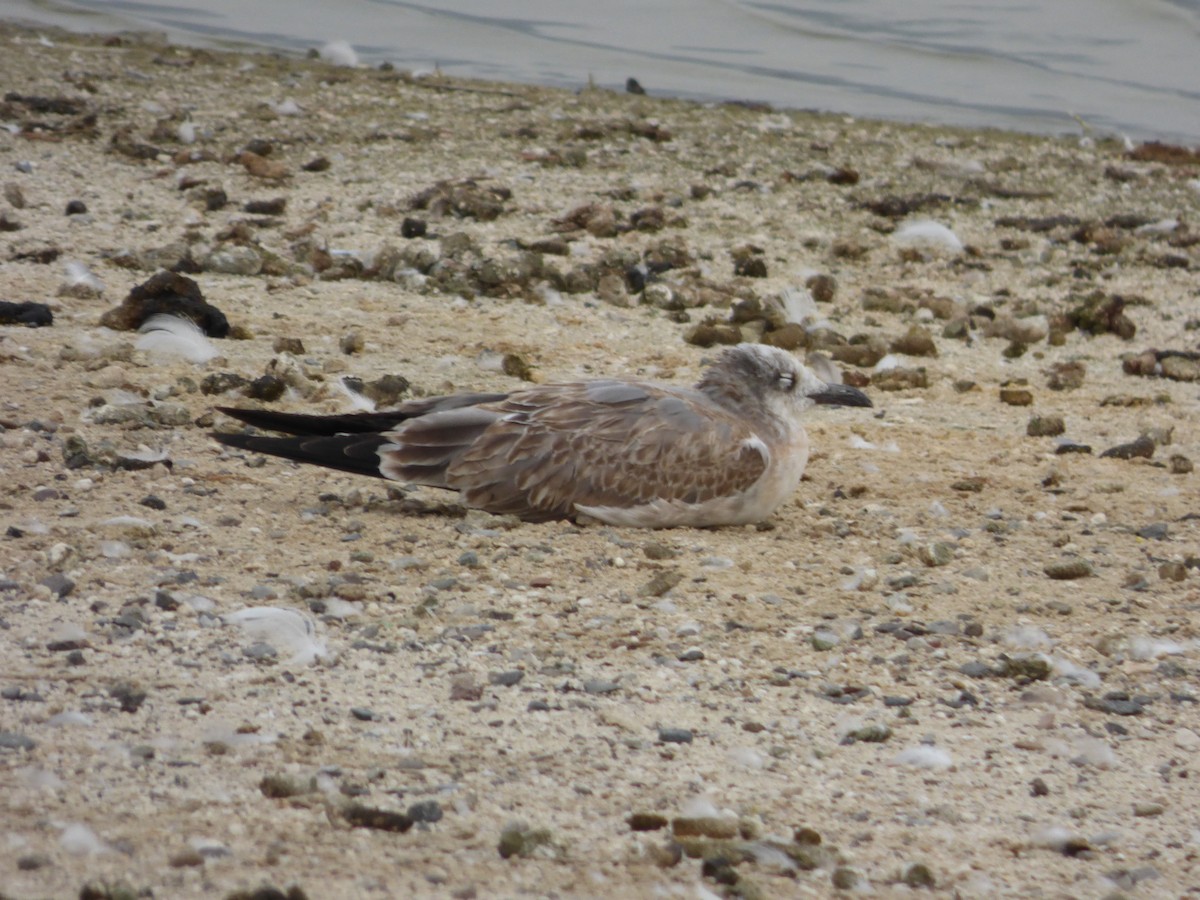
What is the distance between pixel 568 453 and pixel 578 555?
53cm

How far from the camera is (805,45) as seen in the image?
17594 mm

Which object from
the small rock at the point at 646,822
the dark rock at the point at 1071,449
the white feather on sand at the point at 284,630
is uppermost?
the dark rock at the point at 1071,449

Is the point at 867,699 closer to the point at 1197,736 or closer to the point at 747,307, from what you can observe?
the point at 1197,736

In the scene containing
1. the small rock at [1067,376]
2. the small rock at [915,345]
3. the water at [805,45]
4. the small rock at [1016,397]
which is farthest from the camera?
the water at [805,45]

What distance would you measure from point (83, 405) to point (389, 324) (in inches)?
70.2

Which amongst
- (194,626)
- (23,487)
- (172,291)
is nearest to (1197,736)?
(194,626)

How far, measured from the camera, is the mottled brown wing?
5.46 metres

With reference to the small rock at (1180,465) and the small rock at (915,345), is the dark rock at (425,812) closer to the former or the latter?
the small rock at (1180,465)

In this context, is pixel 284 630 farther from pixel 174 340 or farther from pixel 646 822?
pixel 174 340

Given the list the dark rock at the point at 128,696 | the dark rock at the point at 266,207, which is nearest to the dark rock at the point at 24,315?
the dark rock at the point at 266,207

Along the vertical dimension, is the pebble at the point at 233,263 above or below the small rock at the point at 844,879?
above

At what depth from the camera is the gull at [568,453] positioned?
5.45 m

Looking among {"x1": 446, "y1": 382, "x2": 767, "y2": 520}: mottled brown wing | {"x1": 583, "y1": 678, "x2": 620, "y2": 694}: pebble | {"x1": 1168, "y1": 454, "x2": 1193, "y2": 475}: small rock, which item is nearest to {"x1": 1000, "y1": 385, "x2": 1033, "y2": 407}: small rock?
{"x1": 1168, "y1": 454, "x2": 1193, "y2": 475}: small rock

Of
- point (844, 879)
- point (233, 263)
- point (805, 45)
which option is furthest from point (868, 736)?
point (805, 45)
